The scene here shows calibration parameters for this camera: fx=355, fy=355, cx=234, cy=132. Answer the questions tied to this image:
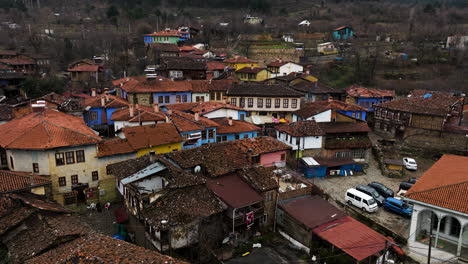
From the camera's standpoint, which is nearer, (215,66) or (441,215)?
(441,215)

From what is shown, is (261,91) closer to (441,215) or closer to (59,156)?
(59,156)

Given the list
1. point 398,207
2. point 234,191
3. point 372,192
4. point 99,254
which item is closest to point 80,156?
point 234,191

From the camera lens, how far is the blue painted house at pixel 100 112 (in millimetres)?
32619

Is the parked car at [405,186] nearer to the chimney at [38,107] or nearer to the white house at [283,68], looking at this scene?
the chimney at [38,107]

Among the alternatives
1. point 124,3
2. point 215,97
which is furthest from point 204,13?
point 215,97

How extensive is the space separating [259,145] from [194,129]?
17.8 ft

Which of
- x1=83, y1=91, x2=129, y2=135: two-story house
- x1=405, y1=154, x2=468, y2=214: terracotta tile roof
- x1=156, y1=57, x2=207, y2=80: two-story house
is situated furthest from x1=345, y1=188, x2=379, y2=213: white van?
x1=156, y1=57, x2=207, y2=80: two-story house

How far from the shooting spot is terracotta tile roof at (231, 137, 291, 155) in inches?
971

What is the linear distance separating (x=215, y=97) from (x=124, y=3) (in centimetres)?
7408

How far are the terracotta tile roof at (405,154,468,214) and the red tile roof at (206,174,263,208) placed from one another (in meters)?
8.39

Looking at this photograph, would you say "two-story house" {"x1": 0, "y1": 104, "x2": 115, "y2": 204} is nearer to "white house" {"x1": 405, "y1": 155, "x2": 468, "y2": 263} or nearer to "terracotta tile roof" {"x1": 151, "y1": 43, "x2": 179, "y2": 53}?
"white house" {"x1": 405, "y1": 155, "x2": 468, "y2": 263}

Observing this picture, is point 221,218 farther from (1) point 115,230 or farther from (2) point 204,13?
(2) point 204,13

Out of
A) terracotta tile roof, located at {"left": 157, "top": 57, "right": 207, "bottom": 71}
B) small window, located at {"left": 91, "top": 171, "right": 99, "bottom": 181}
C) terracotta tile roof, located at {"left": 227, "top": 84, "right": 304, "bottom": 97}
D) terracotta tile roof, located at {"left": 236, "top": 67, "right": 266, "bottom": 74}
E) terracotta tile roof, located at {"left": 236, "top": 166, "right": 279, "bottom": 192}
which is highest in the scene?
terracotta tile roof, located at {"left": 157, "top": 57, "right": 207, "bottom": 71}

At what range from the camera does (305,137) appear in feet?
95.4
